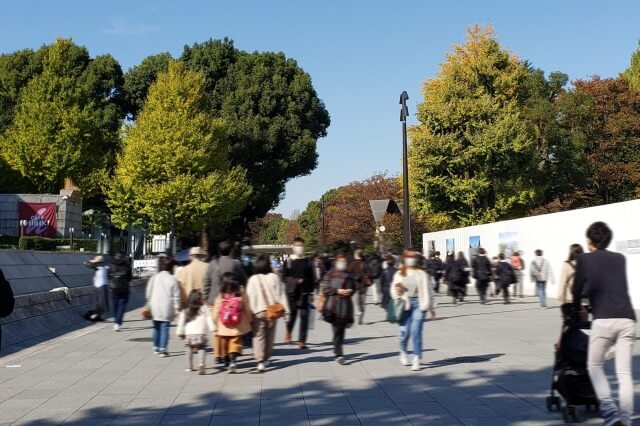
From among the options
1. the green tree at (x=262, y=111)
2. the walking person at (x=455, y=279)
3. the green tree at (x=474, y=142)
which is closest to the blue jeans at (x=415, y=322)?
the walking person at (x=455, y=279)

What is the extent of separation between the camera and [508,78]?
39125mm

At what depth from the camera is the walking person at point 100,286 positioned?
16.0 metres

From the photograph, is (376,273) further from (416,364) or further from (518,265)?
(416,364)

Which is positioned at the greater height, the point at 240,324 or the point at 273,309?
the point at 273,309

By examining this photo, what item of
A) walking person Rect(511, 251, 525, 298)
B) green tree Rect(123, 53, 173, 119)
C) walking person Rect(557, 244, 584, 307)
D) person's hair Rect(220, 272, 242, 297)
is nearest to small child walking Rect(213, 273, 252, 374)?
person's hair Rect(220, 272, 242, 297)

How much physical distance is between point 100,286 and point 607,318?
12.6 meters

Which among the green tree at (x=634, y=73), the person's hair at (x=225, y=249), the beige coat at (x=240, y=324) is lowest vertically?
the beige coat at (x=240, y=324)

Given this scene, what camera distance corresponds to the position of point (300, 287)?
12102mm

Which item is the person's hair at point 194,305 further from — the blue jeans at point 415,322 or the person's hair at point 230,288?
the blue jeans at point 415,322

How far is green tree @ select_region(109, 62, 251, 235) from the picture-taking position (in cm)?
4288

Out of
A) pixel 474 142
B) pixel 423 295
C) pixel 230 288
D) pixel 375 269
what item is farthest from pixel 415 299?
pixel 474 142

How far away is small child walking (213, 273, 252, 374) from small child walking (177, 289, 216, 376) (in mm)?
249

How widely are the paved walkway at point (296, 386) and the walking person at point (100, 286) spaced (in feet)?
8.37

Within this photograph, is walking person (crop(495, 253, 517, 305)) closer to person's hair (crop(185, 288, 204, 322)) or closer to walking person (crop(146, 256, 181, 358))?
walking person (crop(146, 256, 181, 358))
